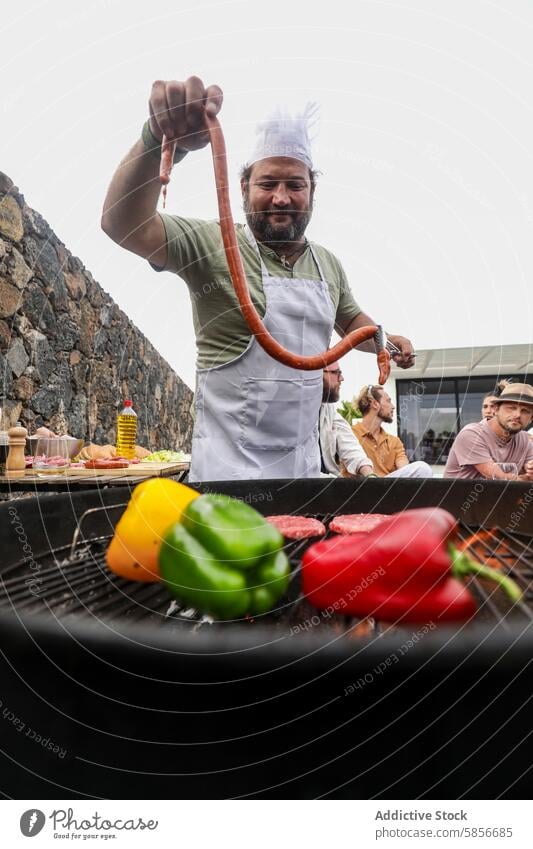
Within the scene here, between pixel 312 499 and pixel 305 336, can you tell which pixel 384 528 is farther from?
pixel 305 336

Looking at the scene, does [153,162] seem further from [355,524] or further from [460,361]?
[460,361]

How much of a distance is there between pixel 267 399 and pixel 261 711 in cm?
107

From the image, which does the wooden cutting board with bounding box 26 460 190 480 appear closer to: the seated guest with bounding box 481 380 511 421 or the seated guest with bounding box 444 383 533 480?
the seated guest with bounding box 444 383 533 480

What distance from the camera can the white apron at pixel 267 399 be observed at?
142 cm

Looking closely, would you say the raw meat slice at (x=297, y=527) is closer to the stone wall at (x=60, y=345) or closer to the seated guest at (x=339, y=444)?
the seated guest at (x=339, y=444)

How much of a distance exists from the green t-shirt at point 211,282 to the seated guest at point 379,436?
1.64 metres

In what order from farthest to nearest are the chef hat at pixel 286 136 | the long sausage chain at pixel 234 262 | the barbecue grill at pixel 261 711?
the chef hat at pixel 286 136, the long sausage chain at pixel 234 262, the barbecue grill at pixel 261 711

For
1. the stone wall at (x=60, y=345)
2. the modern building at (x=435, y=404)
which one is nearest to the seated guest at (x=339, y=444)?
the modern building at (x=435, y=404)

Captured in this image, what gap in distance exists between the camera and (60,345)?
10.7ft

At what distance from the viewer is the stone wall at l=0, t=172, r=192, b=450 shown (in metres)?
2.77

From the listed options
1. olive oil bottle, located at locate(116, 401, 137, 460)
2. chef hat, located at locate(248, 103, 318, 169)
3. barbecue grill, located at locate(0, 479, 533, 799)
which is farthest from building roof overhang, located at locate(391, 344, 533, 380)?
barbecue grill, located at locate(0, 479, 533, 799)

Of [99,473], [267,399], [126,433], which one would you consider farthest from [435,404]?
[126,433]

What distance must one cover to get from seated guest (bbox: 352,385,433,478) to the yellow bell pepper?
228 cm
